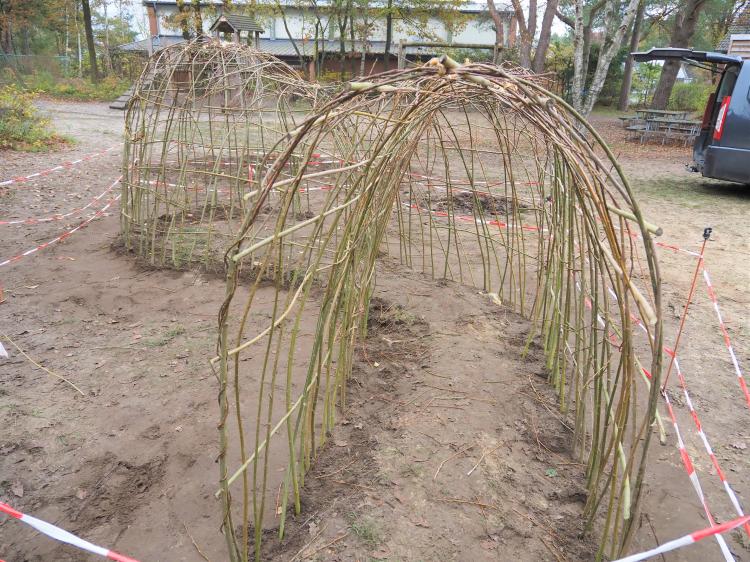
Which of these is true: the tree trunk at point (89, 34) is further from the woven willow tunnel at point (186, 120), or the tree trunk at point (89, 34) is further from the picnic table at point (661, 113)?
the picnic table at point (661, 113)

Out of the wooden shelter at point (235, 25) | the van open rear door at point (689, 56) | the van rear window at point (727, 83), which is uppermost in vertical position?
the wooden shelter at point (235, 25)

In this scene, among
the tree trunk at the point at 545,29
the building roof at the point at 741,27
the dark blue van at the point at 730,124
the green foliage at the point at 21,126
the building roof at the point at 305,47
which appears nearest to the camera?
the dark blue van at the point at 730,124

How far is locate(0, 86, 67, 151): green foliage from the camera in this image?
9578 millimetres

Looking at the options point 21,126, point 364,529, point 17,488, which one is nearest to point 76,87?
point 21,126

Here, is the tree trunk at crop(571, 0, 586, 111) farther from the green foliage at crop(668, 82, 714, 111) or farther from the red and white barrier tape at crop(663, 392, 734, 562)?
the green foliage at crop(668, 82, 714, 111)

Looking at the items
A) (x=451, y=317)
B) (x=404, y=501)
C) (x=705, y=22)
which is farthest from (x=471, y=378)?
(x=705, y=22)

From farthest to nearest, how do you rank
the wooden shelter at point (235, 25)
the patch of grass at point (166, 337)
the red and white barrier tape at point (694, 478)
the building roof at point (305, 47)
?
1. the building roof at point (305, 47)
2. the wooden shelter at point (235, 25)
3. the patch of grass at point (166, 337)
4. the red and white barrier tape at point (694, 478)

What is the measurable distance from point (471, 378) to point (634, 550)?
4.37 feet

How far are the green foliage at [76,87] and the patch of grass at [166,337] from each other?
19590 mm

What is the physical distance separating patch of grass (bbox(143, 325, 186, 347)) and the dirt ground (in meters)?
0.02

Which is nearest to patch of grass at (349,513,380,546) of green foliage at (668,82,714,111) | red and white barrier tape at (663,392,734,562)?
red and white barrier tape at (663,392,734,562)

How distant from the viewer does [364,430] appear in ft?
9.74

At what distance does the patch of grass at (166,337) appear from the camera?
3.83 metres

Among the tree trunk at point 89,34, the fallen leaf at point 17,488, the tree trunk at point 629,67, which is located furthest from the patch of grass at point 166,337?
the tree trunk at point 629,67
